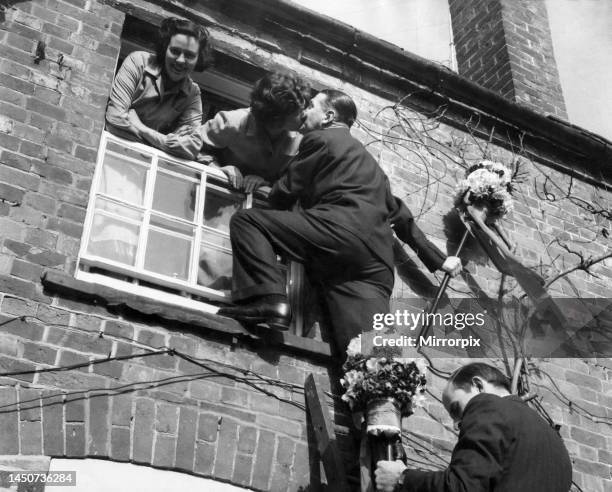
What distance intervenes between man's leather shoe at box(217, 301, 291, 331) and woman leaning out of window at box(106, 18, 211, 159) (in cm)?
136

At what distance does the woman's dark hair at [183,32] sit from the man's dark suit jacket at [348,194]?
36.1 inches

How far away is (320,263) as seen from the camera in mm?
5551

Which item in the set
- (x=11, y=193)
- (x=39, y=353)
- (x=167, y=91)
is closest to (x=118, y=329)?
(x=39, y=353)

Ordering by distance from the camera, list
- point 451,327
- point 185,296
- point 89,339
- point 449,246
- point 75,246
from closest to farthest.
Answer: point 89,339 → point 75,246 → point 185,296 → point 451,327 → point 449,246

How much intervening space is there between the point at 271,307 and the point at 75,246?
1.14 meters

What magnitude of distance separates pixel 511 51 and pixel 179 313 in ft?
18.8

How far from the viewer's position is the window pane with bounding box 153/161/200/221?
18.8ft

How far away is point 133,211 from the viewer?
5.50 meters

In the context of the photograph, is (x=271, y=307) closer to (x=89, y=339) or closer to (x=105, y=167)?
(x=89, y=339)

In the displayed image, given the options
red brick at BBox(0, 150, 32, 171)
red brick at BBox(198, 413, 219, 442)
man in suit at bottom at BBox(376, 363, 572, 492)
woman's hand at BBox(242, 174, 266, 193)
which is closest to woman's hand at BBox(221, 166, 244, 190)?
woman's hand at BBox(242, 174, 266, 193)

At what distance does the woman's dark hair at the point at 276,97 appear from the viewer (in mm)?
6230

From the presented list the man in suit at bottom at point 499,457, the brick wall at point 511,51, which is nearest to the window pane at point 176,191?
the man in suit at bottom at point 499,457

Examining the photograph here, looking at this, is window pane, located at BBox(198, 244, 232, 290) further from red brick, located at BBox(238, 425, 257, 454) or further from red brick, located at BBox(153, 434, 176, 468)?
red brick, located at BBox(153, 434, 176, 468)

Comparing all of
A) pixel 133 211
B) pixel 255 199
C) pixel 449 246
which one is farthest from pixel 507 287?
pixel 133 211
